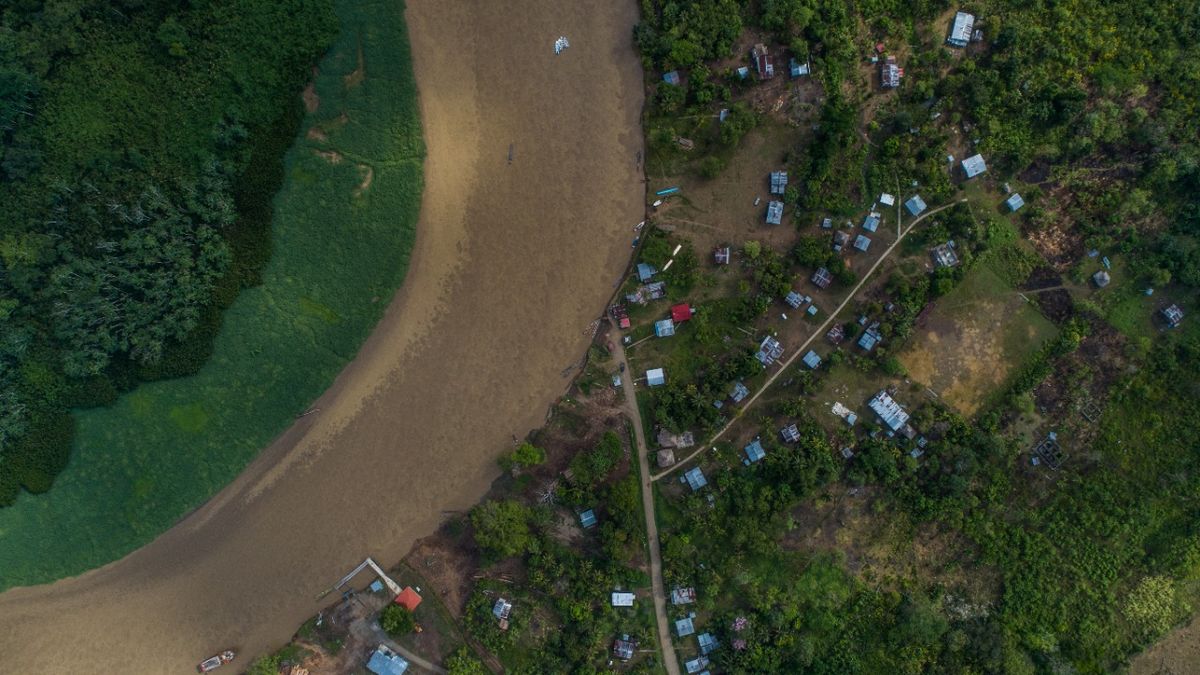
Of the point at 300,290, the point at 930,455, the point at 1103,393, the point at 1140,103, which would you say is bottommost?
the point at 930,455

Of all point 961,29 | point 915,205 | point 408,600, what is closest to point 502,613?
point 408,600

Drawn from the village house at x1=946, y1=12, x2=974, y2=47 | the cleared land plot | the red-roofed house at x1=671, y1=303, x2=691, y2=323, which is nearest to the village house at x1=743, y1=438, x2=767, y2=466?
the red-roofed house at x1=671, y1=303, x2=691, y2=323

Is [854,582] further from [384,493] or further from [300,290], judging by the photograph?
[300,290]

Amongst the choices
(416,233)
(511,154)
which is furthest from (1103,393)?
(416,233)

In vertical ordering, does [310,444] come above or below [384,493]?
above

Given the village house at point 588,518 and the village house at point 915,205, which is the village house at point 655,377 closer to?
the village house at point 588,518

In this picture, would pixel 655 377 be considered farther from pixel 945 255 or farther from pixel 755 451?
pixel 945 255
